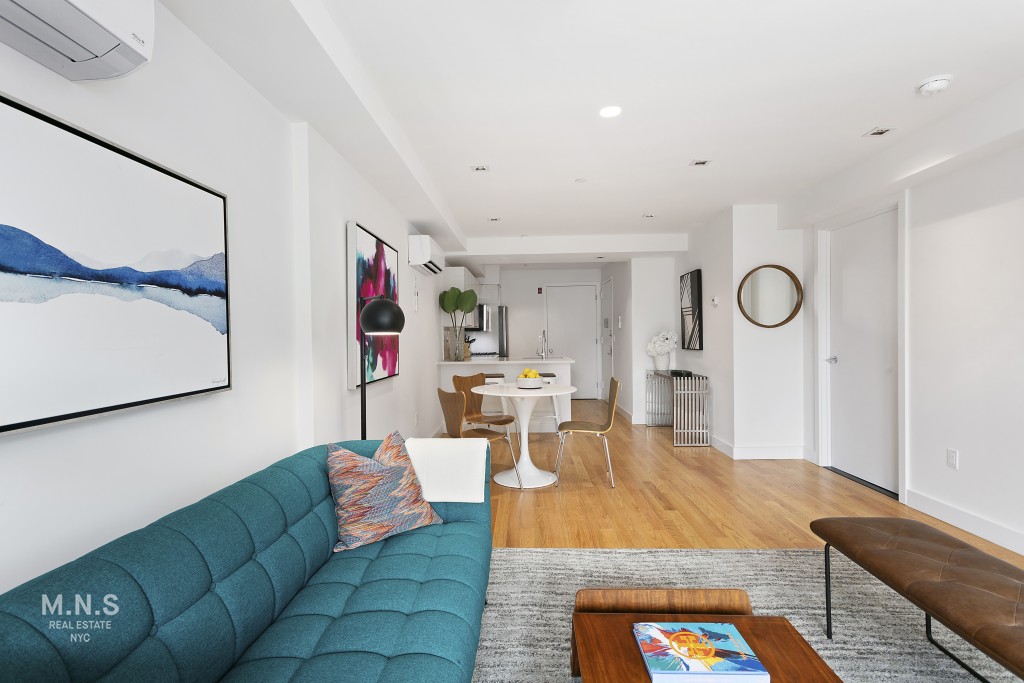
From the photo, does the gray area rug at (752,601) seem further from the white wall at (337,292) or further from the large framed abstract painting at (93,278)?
the large framed abstract painting at (93,278)

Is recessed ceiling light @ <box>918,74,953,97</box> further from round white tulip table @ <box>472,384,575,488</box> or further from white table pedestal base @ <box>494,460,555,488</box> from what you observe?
white table pedestal base @ <box>494,460,555,488</box>

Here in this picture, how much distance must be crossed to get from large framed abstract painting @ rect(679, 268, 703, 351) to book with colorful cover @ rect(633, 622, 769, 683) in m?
4.89

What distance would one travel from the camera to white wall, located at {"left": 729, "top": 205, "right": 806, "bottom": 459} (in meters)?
4.88

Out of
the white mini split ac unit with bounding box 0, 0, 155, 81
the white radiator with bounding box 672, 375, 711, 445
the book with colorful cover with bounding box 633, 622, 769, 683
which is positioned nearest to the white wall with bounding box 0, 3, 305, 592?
the white mini split ac unit with bounding box 0, 0, 155, 81

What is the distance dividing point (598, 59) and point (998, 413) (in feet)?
9.67

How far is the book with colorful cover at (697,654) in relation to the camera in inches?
46.6

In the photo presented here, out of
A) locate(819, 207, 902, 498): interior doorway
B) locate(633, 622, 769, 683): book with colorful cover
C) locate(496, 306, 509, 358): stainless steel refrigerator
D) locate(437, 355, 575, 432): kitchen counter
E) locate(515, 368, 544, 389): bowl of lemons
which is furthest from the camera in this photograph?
locate(496, 306, 509, 358): stainless steel refrigerator

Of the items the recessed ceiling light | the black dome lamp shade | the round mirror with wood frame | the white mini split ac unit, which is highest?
the recessed ceiling light

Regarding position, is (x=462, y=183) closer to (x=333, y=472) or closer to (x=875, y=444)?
(x=333, y=472)

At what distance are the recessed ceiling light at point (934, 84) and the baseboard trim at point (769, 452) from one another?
3266mm

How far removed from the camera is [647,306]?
689 cm

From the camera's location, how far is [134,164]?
1496 mm

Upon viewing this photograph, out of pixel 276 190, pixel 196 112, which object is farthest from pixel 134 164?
pixel 276 190

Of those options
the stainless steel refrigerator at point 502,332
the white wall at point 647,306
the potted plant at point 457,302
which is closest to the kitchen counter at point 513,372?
the potted plant at point 457,302
